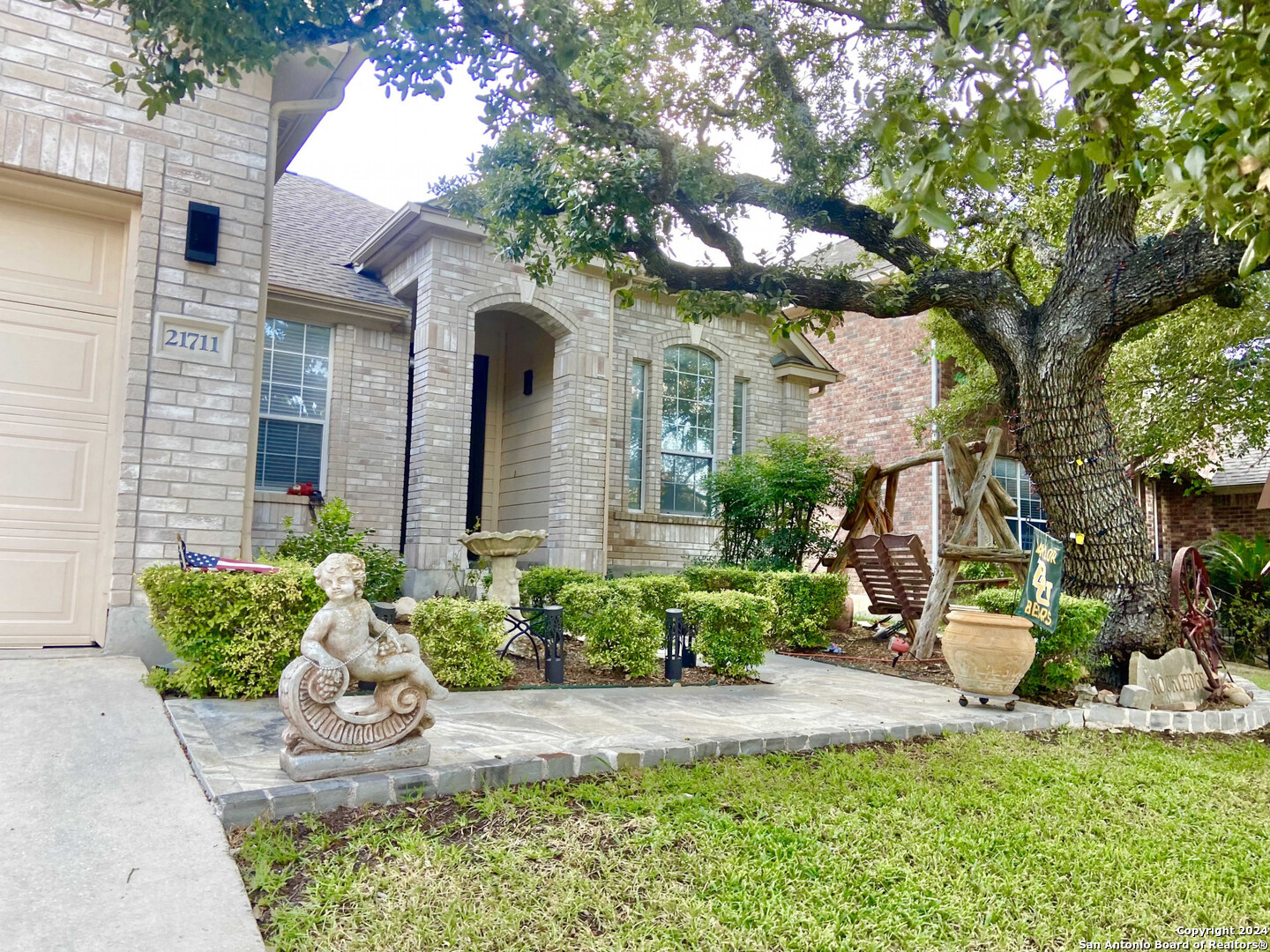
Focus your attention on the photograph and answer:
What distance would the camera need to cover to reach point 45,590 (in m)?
5.30

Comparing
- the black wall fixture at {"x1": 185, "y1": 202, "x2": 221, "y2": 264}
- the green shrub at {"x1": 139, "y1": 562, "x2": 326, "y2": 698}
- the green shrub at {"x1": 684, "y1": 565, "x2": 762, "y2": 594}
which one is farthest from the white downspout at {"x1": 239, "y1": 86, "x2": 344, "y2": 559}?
the green shrub at {"x1": 684, "y1": 565, "x2": 762, "y2": 594}

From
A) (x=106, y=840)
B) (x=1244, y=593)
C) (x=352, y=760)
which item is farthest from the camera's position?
(x=1244, y=593)

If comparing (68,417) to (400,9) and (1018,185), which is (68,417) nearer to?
(400,9)

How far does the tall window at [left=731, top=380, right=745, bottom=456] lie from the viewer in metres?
13.5

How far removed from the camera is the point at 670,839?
331cm

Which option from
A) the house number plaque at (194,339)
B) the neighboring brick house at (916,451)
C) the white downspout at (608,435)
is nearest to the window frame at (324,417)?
the white downspout at (608,435)

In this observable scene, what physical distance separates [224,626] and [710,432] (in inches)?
365

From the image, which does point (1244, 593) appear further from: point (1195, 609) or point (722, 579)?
point (722, 579)

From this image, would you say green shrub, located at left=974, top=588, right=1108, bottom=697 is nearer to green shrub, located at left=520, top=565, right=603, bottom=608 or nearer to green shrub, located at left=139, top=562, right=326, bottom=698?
green shrub, located at left=520, top=565, right=603, bottom=608

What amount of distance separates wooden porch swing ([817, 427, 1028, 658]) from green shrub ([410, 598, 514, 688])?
4494mm

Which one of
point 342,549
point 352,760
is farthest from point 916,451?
point 352,760

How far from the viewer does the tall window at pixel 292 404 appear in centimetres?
984

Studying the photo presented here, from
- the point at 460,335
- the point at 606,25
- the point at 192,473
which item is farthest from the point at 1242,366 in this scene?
the point at 192,473

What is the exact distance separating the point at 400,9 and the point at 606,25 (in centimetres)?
264
